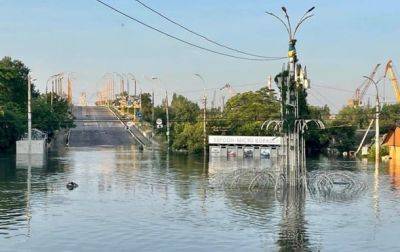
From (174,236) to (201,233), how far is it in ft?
3.99

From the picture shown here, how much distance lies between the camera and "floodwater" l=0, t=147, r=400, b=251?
22.7m

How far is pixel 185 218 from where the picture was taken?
93.4ft

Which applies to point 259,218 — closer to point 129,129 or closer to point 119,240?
point 119,240

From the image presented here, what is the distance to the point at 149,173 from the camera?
54.7 m

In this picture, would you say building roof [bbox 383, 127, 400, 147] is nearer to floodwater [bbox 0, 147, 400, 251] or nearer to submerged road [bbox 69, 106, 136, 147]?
floodwater [bbox 0, 147, 400, 251]

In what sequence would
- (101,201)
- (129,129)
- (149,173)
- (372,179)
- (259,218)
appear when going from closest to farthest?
(259,218)
(101,201)
(372,179)
(149,173)
(129,129)

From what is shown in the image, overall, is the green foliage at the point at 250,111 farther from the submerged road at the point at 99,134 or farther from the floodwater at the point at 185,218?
the floodwater at the point at 185,218

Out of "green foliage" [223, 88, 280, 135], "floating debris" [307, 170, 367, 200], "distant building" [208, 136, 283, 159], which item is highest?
"green foliage" [223, 88, 280, 135]

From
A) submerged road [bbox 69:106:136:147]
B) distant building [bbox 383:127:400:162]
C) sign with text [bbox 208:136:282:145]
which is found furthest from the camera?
submerged road [bbox 69:106:136:147]

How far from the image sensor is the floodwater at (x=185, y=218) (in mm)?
22703

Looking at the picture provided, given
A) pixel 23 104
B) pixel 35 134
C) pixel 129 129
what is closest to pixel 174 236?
pixel 35 134

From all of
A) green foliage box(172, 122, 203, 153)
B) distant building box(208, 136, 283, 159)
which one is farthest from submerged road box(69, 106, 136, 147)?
distant building box(208, 136, 283, 159)

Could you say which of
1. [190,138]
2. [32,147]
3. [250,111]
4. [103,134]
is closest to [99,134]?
[103,134]

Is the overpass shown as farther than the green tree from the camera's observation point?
Yes
